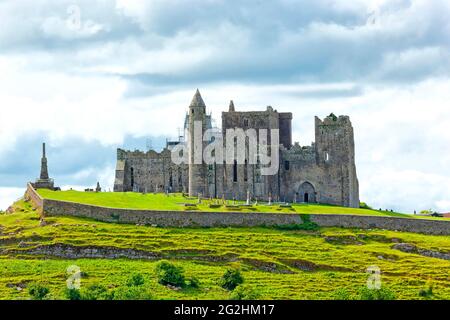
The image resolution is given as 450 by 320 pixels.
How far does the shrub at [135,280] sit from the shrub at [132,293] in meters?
1.80

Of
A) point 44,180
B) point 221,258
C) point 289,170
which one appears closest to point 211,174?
point 289,170

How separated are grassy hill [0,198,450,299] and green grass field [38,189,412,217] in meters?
5.53

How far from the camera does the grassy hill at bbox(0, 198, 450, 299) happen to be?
100 meters

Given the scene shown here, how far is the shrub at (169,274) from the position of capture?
3935 inches

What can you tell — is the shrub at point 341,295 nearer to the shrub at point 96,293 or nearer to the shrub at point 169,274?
the shrub at point 169,274

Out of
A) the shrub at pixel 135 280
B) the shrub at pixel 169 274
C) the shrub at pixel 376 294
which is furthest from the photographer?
the shrub at pixel 169 274

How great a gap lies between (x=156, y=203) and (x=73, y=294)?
36.0 meters

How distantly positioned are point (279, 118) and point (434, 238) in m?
32.7

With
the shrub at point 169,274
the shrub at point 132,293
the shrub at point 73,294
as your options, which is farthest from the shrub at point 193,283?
the shrub at point 73,294

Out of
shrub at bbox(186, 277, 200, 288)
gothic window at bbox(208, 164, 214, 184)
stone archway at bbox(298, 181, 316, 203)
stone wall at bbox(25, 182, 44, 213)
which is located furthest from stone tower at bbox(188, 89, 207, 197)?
shrub at bbox(186, 277, 200, 288)

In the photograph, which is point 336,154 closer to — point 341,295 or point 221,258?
point 221,258

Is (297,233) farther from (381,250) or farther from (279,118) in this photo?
(279,118)

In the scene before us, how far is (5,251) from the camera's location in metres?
112
